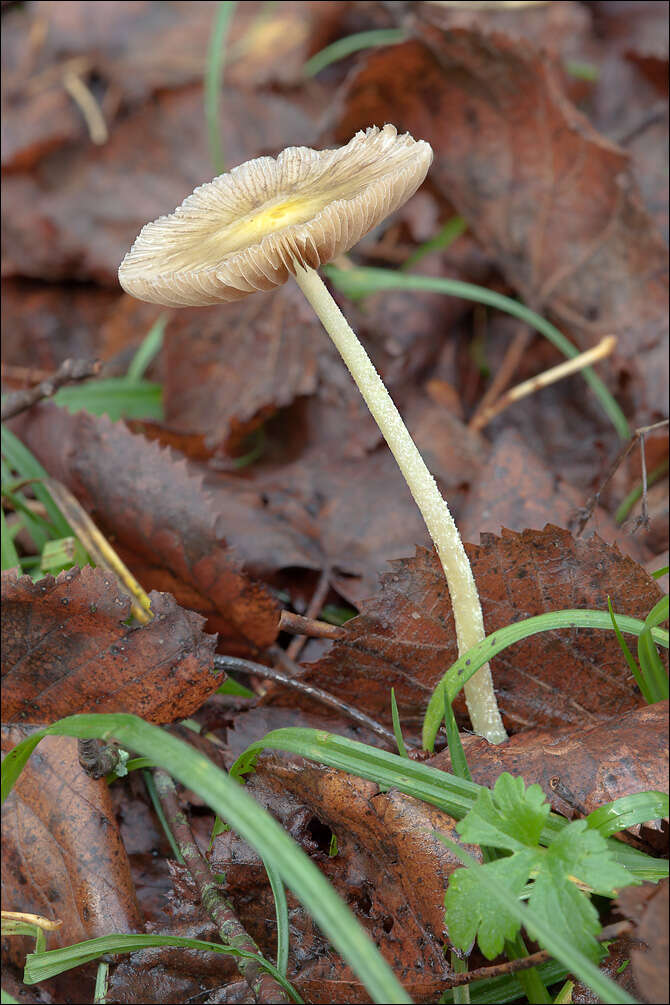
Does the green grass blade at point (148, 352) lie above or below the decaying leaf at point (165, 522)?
above

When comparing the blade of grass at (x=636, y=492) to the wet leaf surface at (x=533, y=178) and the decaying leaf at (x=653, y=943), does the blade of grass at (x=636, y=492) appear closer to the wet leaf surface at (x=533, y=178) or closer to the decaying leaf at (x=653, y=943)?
the wet leaf surface at (x=533, y=178)

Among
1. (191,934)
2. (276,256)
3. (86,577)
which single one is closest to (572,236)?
(276,256)

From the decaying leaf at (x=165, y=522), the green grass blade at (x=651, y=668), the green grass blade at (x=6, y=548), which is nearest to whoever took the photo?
the green grass blade at (x=651, y=668)

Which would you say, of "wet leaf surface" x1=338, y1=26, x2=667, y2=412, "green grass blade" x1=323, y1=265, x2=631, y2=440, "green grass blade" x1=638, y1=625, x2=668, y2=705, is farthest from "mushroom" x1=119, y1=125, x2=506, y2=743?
"wet leaf surface" x1=338, y1=26, x2=667, y2=412

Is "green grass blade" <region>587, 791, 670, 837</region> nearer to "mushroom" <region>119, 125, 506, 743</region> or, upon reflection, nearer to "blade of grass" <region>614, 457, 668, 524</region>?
"mushroom" <region>119, 125, 506, 743</region>

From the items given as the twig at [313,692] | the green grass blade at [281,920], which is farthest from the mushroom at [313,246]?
the green grass blade at [281,920]

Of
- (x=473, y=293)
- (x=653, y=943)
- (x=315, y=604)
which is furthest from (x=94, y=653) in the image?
(x=473, y=293)

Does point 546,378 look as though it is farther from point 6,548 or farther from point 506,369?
point 6,548
